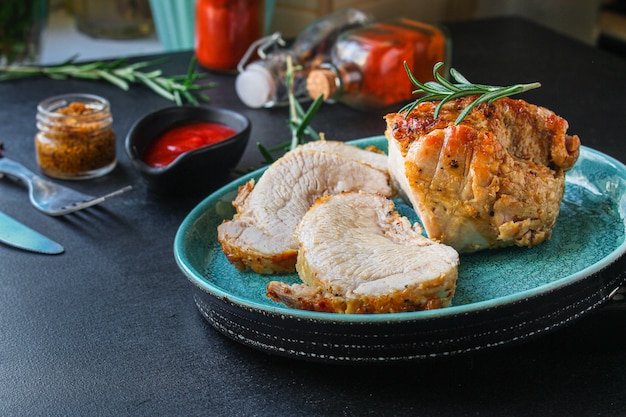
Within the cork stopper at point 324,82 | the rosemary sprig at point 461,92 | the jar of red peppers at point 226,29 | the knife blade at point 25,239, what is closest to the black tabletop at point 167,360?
the knife blade at point 25,239

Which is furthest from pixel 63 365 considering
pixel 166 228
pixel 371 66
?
pixel 371 66

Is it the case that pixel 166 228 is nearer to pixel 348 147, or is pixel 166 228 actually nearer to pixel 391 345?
pixel 348 147

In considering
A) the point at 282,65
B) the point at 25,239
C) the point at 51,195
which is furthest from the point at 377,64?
the point at 25,239

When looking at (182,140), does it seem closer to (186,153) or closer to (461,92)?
(186,153)

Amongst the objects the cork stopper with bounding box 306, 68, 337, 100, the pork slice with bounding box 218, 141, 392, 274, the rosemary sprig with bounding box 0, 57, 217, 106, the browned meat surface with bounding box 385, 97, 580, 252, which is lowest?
the rosemary sprig with bounding box 0, 57, 217, 106

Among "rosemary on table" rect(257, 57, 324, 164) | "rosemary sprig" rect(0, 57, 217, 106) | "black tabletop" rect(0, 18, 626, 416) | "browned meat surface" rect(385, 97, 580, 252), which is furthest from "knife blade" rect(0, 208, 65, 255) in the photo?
"rosemary sprig" rect(0, 57, 217, 106)

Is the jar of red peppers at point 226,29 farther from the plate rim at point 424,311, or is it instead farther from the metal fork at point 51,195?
the plate rim at point 424,311

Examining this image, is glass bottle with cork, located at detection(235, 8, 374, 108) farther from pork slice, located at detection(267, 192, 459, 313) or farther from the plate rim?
the plate rim
